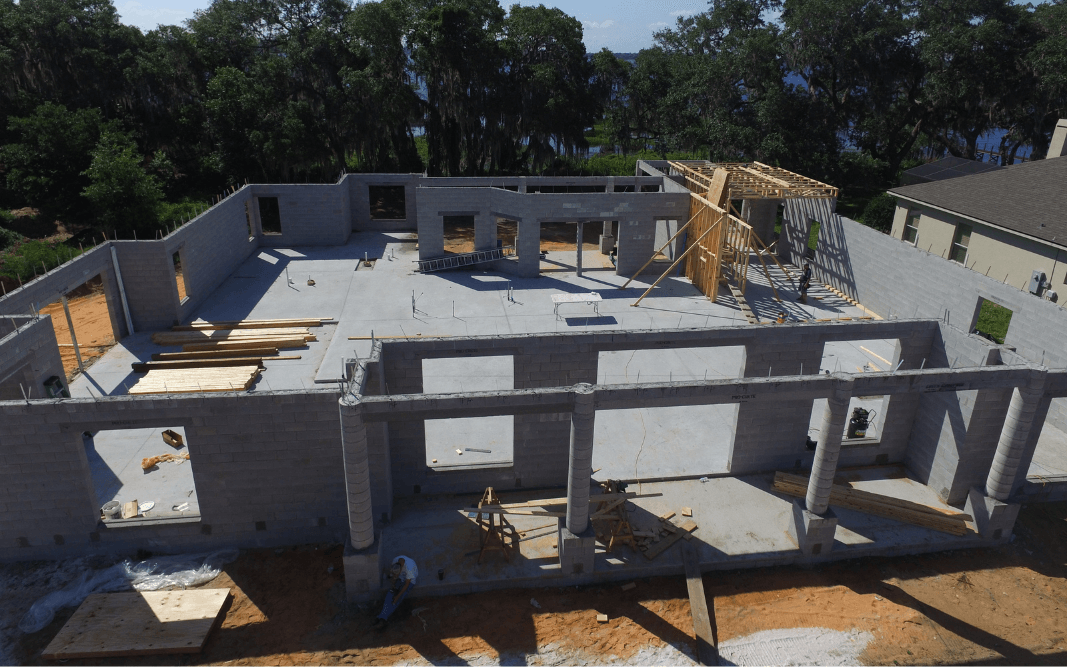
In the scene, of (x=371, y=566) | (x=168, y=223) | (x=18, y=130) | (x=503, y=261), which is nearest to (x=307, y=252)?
(x=168, y=223)

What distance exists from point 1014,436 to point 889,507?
258cm

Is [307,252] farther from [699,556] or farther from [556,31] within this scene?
[699,556]

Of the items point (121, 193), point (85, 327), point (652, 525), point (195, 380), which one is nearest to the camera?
point (652, 525)

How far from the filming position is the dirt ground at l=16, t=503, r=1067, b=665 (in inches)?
404

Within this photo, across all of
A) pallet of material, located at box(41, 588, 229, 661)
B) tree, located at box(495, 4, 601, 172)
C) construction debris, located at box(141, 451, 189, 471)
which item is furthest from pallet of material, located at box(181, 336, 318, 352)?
tree, located at box(495, 4, 601, 172)

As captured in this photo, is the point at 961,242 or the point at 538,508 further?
the point at 961,242

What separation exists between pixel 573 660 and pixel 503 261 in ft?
66.1

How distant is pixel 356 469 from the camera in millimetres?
10492

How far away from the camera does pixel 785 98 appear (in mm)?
38031

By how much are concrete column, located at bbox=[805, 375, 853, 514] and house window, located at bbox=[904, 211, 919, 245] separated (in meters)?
19.2

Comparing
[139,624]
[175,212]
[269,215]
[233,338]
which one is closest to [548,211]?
[233,338]

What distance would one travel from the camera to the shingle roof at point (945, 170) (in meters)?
32.9

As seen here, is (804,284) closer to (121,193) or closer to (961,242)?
(961,242)

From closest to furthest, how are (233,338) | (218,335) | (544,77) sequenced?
(233,338) < (218,335) < (544,77)
